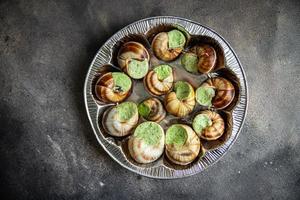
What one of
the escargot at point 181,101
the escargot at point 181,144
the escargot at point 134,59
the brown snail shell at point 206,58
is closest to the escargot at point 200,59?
the brown snail shell at point 206,58

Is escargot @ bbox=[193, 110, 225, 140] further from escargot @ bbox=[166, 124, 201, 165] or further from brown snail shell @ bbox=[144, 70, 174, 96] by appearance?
brown snail shell @ bbox=[144, 70, 174, 96]

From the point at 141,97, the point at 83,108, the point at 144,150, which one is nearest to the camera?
the point at 144,150

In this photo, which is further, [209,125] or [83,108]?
[83,108]

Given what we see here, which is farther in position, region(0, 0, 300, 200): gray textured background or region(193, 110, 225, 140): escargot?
region(0, 0, 300, 200): gray textured background

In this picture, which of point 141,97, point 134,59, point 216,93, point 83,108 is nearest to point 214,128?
point 216,93

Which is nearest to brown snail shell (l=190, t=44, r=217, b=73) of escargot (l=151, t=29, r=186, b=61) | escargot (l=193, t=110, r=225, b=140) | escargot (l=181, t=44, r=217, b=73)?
escargot (l=181, t=44, r=217, b=73)

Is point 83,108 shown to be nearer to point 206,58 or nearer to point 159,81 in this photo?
point 159,81
